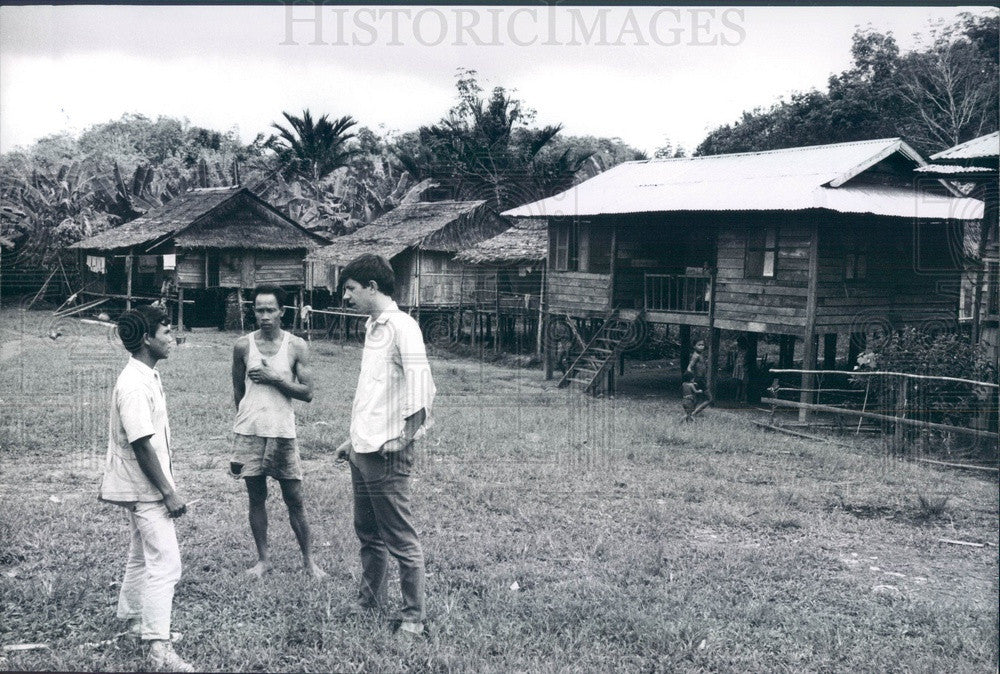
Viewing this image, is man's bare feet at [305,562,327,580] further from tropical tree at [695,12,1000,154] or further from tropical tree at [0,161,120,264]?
tropical tree at [0,161,120,264]

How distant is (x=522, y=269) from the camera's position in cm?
2186

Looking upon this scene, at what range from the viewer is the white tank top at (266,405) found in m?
5.23

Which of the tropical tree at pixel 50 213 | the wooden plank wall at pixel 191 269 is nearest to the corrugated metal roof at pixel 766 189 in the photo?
the wooden plank wall at pixel 191 269

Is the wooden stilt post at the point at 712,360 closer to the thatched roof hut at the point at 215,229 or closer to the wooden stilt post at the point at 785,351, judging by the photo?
the wooden stilt post at the point at 785,351

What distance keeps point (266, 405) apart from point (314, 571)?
1035mm

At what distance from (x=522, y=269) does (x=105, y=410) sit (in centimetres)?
1199

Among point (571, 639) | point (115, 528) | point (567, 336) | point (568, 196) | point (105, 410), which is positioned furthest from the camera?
point (567, 336)

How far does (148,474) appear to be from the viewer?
4.11 meters

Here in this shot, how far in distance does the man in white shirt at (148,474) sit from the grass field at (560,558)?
0.82ft

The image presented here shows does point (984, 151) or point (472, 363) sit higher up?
point (984, 151)

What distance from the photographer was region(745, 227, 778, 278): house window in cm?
1436

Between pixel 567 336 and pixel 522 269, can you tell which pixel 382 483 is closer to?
pixel 567 336

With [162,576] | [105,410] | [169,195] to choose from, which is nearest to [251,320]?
[169,195]

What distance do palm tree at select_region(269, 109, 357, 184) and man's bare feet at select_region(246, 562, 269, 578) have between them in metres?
22.8
